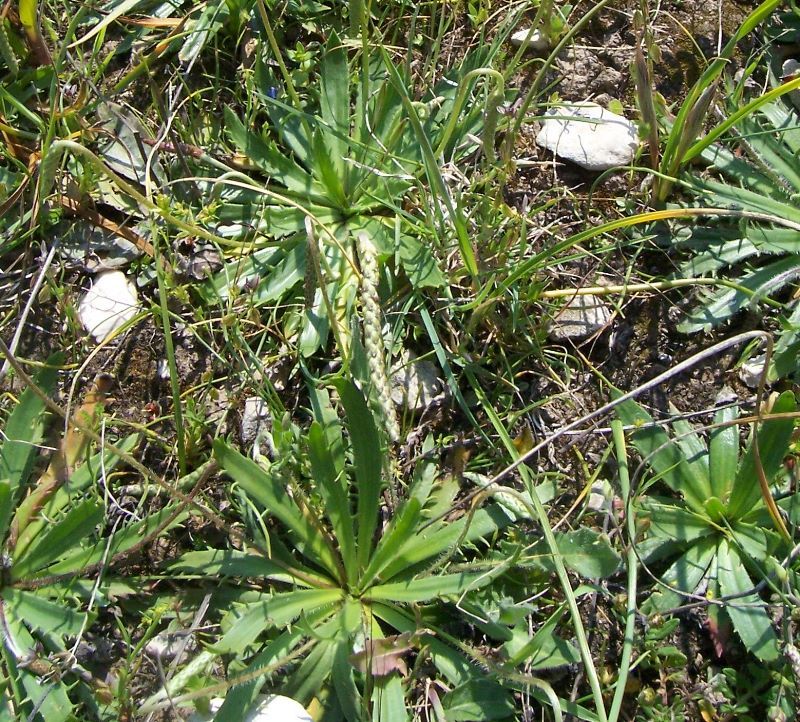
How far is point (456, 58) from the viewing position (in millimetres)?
2373

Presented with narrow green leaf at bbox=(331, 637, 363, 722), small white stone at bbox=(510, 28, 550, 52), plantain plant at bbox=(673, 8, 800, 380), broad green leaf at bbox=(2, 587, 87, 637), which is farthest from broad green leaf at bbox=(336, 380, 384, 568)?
small white stone at bbox=(510, 28, 550, 52)

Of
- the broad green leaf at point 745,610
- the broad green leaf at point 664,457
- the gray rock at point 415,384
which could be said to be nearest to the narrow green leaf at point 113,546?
the gray rock at point 415,384

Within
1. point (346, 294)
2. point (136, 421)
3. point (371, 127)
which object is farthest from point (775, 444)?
point (136, 421)

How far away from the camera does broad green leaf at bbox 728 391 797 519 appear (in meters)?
1.95

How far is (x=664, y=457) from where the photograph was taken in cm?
204

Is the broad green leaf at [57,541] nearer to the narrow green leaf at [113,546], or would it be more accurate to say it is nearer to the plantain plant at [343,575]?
the narrow green leaf at [113,546]

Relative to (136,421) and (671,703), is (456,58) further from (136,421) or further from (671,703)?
(671,703)

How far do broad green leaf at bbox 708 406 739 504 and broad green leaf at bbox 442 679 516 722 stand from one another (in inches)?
29.7

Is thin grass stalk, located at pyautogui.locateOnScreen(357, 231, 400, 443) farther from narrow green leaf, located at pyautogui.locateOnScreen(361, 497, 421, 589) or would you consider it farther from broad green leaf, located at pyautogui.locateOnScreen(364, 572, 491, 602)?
broad green leaf, located at pyautogui.locateOnScreen(364, 572, 491, 602)

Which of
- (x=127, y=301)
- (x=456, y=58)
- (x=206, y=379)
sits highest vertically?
(x=456, y=58)

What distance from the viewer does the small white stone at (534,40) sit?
2.37 metres

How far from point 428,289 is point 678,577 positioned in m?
0.99

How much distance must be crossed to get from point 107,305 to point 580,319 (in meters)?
1.34

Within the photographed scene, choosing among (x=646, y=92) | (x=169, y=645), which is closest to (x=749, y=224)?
(x=646, y=92)
